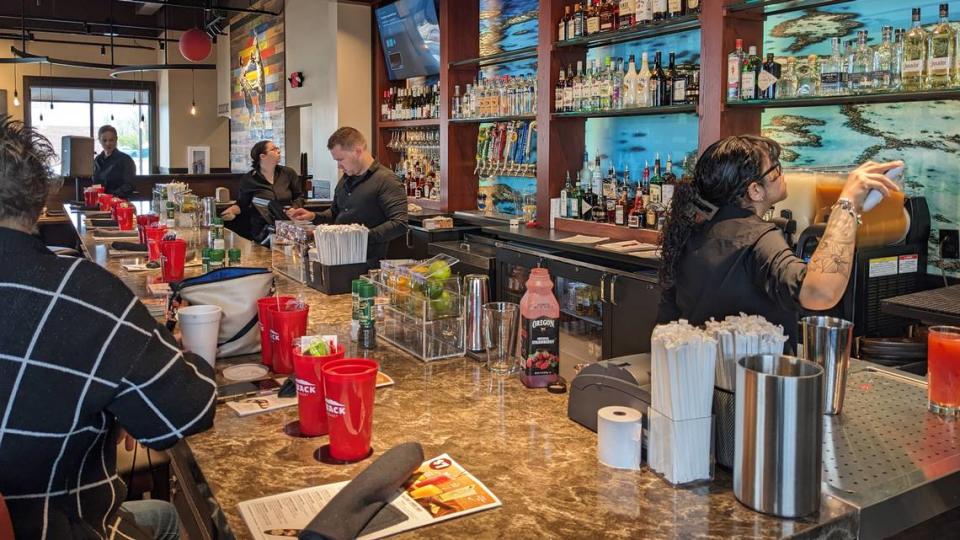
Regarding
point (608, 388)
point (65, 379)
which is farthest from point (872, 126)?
point (65, 379)

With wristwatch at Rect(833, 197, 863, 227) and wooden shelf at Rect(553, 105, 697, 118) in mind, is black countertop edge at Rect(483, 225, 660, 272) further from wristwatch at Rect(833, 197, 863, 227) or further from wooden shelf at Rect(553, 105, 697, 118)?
wristwatch at Rect(833, 197, 863, 227)

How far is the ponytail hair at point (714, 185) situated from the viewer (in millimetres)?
2289

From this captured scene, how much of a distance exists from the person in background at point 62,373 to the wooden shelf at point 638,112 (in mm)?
3311

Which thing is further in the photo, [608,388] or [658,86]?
[658,86]

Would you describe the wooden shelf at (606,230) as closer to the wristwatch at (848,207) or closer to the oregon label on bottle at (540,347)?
the wristwatch at (848,207)

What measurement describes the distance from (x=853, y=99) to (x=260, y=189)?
15.7ft

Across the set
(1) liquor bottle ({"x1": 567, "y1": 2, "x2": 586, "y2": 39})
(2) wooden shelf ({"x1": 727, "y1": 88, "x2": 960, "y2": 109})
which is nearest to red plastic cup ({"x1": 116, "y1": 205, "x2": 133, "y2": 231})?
(1) liquor bottle ({"x1": 567, "y1": 2, "x2": 586, "y2": 39})

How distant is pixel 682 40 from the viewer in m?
4.53

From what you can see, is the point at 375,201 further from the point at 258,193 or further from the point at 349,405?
the point at 349,405

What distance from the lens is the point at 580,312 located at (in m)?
4.38

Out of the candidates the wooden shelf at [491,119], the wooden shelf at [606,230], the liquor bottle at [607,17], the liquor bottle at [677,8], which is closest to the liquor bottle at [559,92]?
the wooden shelf at [491,119]

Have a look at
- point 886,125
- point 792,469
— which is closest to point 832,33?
point 886,125

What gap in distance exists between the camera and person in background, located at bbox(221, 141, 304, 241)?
258 inches

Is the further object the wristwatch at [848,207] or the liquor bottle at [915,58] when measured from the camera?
the liquor bottle at [915,58]
